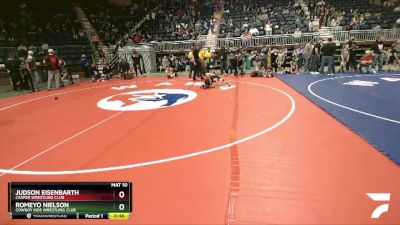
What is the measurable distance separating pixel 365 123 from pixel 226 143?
2.97 meters

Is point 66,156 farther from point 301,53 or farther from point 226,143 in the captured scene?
point 301,53

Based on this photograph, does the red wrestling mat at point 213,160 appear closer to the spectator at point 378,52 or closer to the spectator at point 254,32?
the spectator at point 378,52

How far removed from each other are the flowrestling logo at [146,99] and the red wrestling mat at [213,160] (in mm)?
219

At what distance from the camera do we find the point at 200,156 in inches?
187

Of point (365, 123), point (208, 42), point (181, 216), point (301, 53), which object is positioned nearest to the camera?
point (181, 216)

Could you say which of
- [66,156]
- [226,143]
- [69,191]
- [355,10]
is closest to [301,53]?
[355,10]

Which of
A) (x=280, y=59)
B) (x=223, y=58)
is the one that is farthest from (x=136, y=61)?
(x=280, y=59)

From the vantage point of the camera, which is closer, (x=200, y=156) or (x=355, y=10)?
(x=200, y=156)

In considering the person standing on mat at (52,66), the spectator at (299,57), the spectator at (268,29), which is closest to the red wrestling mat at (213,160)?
the person standing on mat at (52,66)

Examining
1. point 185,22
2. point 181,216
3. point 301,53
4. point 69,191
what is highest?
point 185,22

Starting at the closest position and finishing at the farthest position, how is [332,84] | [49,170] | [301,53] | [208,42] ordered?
[49,170], [332,84], [301,53], [208,42]

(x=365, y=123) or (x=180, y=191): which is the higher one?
(x=365, y=123)
